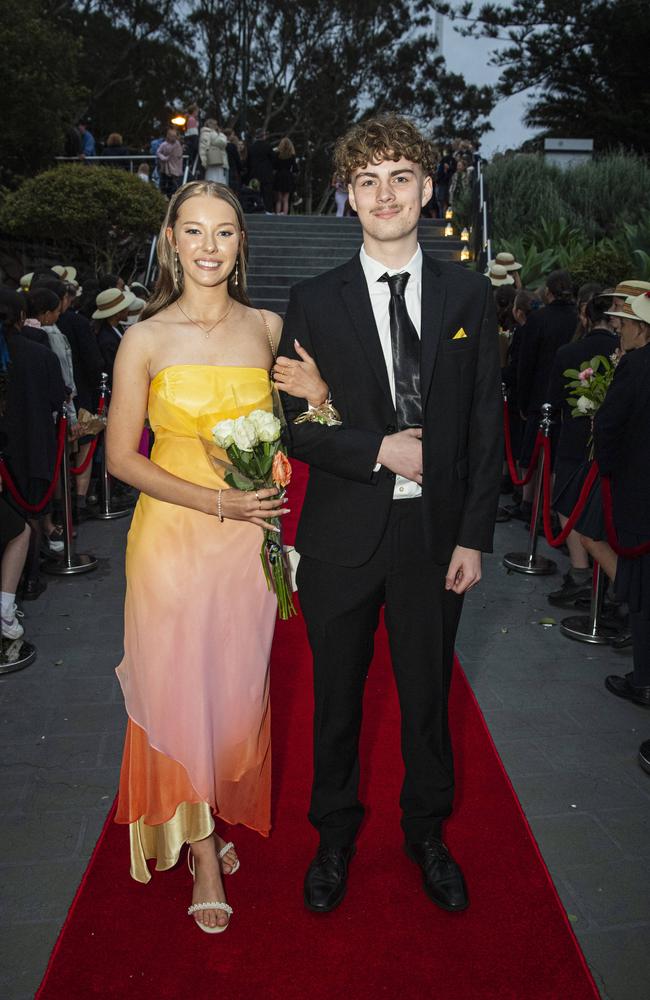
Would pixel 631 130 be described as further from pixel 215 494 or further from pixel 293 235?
pixel 215 494

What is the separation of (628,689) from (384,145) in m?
3.32

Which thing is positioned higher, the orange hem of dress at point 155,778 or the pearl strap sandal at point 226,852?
the orange hem of dress at point 155,778

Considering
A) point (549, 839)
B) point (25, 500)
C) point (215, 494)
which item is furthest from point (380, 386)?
point (25, 500)

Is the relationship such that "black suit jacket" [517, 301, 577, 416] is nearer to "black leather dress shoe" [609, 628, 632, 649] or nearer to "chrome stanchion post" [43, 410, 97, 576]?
"black leather dress shoe" [609, 628, 632, 649]

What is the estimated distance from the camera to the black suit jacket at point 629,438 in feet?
14.7

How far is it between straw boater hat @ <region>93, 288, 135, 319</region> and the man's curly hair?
597cm

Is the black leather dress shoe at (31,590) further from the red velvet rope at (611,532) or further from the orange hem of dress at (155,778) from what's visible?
the red velvet rope at (611,532)

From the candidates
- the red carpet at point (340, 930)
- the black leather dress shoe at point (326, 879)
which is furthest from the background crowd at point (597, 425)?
the black leather dress shoe at point (326, 879)

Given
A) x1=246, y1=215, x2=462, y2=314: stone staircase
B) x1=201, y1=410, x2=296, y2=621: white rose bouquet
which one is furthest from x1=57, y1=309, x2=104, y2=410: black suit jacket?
x1=246, y1=215, x2=462, y2=314: stone staircase

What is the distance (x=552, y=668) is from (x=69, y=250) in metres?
14.1

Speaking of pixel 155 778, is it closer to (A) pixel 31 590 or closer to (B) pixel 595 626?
(B) pixel 595 626

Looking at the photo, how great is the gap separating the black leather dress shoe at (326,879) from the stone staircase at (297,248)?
12.3 metres

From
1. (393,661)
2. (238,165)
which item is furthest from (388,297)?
(238,165)

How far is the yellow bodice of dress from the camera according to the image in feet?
9.41
